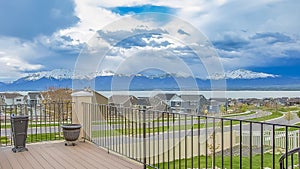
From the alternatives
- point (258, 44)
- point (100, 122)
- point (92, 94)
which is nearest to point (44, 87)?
point (92, 94)

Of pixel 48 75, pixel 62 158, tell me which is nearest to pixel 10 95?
pixel 48 75

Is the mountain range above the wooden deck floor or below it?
above

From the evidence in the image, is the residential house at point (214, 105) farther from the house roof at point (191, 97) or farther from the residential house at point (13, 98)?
the residential house at point (13, 98)

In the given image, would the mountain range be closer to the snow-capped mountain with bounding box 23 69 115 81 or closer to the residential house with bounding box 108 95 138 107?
the snow-capped mountain with bounding box 23 69 115 81

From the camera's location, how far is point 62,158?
184 inches

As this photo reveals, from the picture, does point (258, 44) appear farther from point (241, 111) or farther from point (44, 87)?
point (44, 87)

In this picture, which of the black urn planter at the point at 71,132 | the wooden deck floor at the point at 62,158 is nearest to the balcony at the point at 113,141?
the wooden deck floor at the point at 62,158

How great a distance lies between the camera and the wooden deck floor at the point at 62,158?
424 centimetres

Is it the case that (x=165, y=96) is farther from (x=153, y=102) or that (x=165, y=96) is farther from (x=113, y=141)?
(x=113, y=141)

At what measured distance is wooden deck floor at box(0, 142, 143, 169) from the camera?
4.24m

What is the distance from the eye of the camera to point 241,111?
281 inches

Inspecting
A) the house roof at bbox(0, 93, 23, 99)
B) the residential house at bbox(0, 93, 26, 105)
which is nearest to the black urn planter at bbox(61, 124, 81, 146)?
the residential house at bbox(0, 93, 26, 105)

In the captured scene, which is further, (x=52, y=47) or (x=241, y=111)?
(x=52, y=47)

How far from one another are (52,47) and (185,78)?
18.2ft
